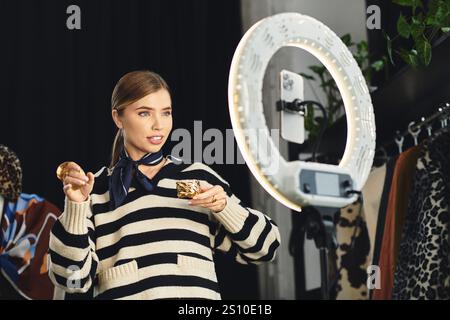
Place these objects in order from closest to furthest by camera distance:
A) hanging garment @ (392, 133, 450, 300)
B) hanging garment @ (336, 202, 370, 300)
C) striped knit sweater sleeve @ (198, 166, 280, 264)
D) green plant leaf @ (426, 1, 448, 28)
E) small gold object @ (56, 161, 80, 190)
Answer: small gold object @ (56, 161, 80, 190), striped knit sweater sleeve @ (198, 166, 280, 264), hanging garment @ (392, 133, 450, 300), green plant leaf @ (426, 1, 448, 28), hanging garment @ (336, 202, 370, 300)

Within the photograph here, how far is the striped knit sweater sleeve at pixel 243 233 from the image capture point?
3.67ft

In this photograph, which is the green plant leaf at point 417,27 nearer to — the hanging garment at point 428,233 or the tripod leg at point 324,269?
the hanging garment at point 428,233

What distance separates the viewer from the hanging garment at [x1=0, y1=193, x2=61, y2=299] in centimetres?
183

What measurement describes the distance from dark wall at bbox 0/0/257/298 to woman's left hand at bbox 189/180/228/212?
1.03 m

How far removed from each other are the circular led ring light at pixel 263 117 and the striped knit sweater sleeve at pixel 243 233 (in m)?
0.29

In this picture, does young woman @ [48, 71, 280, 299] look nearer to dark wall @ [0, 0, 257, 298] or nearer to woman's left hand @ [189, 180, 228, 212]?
woman's left hand @ [189, 180, 228, 212]

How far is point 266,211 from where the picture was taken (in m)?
2.39

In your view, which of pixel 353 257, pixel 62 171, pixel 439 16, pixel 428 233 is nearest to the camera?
pixel 62 171

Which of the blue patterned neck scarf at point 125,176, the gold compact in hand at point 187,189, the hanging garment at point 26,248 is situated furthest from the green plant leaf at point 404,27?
the hanging garment at point 26,248

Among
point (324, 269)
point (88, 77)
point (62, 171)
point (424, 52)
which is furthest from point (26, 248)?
point (324, 269)

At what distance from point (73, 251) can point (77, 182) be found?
0.18m

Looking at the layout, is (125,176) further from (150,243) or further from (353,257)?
(353,257)

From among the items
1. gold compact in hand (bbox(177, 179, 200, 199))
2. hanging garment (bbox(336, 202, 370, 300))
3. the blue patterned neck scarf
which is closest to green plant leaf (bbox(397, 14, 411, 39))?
hanging garment (bbox(336, 202, 370, 300))

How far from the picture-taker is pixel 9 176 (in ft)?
6.08
